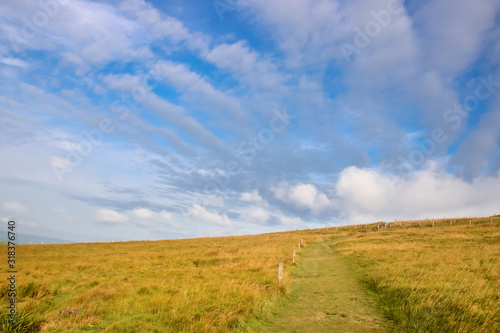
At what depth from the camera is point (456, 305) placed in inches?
310

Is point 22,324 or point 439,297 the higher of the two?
point 439,297

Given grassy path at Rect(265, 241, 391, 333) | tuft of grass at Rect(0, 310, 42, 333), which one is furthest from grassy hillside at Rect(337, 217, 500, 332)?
tuft of grass at Rect(0, 310, 42, 333)

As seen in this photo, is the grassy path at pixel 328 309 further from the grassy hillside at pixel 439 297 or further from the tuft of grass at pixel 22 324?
the tuft of grass at pixel 22 324

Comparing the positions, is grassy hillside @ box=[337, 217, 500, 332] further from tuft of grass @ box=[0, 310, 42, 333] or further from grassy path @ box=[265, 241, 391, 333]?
tuft of grass @ box=[0, 310, 42, 333]

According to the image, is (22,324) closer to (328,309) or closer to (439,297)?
(328,309)

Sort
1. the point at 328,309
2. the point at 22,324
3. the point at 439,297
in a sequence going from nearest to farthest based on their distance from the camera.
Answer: the point at 22,324 → the point at 439,297 → the point at 328,309

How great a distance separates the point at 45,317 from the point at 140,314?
310 centimetres

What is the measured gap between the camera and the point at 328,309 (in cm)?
1021

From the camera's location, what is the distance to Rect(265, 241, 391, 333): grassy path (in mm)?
8453

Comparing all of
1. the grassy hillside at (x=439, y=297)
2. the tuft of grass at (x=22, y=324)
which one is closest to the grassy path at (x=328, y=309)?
the grassy hillside at (x=439, y=297)

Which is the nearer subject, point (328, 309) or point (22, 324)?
point (22, 324)

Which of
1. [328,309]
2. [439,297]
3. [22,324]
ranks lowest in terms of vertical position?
[328,309]

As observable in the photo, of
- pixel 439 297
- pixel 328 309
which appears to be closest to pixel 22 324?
pixel 328 309

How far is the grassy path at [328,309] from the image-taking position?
8453mm
